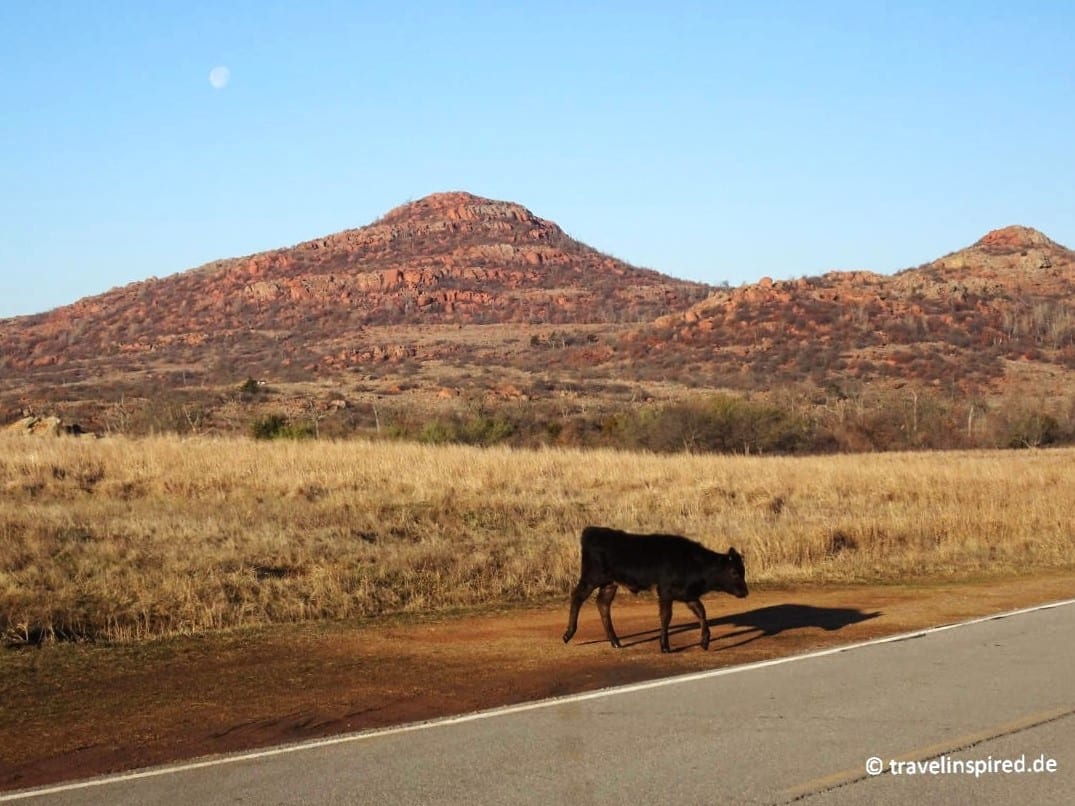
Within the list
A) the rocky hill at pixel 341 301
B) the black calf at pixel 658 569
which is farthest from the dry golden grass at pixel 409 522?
the rocky hill at pixel 341 301

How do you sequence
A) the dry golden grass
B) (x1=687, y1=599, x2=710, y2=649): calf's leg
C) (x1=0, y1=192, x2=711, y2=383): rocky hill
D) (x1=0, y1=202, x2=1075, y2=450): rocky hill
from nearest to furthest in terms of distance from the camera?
1. (x1=687, y1=599, x2=710, y2=649): calf's leg
2. the dry golden grass
3. (x1=0, y1=202, x2=1075, y2=450): rocky hill
4. (x1=0, y1=192, x2=711, y2=383): rocky hill

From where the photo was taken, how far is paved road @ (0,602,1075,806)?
6742 millimetres

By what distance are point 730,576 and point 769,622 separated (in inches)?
87.3

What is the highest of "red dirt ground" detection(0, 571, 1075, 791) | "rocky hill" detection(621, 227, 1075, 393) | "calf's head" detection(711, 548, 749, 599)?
"rocky hill" detection(621, 227, 1075, 393)

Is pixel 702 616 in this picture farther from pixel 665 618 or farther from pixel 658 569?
pixel 658 569

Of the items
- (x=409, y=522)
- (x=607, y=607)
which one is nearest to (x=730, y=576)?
(x=607, y=607)

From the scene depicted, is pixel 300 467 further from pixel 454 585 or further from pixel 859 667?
pixel 859 667

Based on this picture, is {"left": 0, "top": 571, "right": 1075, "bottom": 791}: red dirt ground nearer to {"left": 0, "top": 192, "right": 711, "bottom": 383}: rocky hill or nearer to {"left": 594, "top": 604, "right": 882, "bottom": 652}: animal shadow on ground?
{"left": 594, "top": 604, "right": 882, "bottom": 652}: animal shadow on ground

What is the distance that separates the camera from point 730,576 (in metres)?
12.2

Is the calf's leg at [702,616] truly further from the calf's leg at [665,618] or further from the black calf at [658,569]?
the calf's leg at [665,618]

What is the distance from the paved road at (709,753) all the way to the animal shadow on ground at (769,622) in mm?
2877

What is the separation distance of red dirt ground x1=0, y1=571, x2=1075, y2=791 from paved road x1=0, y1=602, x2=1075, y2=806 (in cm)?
96

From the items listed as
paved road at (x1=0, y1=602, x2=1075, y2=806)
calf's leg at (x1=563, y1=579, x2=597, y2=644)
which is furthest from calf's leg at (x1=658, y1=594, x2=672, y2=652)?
paved road at (x1=0, y1=602, x2=1075, y2=806)

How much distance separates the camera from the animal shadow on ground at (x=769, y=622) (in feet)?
42.6
